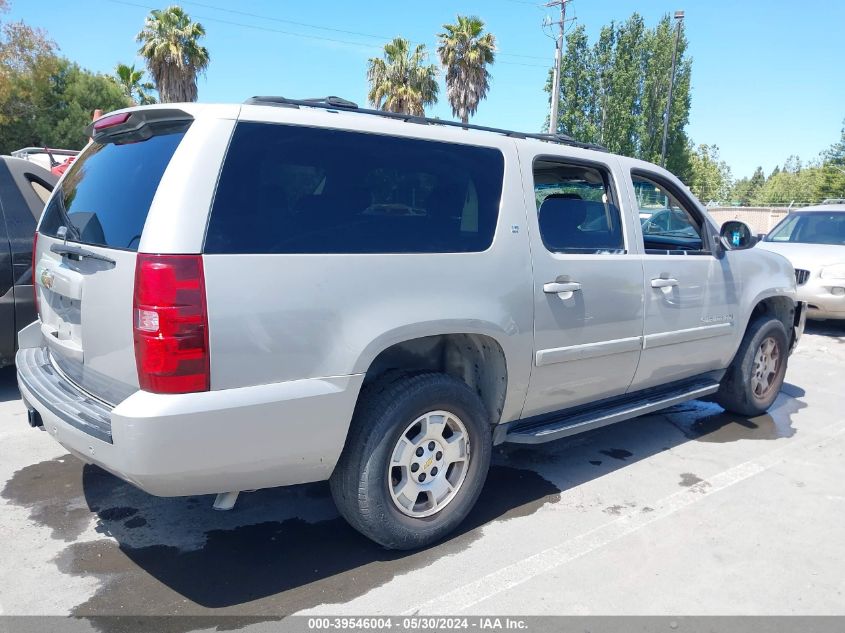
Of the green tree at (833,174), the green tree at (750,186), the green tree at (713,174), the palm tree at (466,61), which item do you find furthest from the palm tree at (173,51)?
the green tree at (750,186)

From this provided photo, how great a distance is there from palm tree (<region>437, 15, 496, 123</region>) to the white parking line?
28974mm

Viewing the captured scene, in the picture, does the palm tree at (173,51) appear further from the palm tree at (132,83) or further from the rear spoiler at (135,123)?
the rear spoiler at (135,123)

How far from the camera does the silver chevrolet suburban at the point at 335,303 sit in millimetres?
2320

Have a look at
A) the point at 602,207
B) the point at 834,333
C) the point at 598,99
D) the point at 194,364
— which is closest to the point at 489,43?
the point at 598,99

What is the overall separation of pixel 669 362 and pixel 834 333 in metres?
6.69

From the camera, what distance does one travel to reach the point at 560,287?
3.38 m

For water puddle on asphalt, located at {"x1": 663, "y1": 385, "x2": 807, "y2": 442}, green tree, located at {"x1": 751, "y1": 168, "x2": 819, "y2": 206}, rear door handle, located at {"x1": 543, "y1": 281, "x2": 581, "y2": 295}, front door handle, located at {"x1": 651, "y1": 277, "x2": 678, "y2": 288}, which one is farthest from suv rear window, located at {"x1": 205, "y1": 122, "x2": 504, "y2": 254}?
green tree, located at {"x1": 751, "y1": 168, "x2": 819, "y2": 206}

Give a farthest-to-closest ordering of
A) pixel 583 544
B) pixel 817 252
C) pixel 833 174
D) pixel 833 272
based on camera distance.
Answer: pixel 833 174
pixel 817 252
pixel 833 272
pixel 583 544

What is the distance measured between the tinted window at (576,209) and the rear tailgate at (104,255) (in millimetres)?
1936

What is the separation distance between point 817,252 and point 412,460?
8.43 meters

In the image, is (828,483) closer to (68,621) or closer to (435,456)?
(435,456)

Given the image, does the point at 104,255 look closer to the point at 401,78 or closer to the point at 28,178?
the point at 28,178

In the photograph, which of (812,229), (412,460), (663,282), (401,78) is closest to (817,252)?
(812,229)

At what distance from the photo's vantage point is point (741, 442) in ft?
15.5
